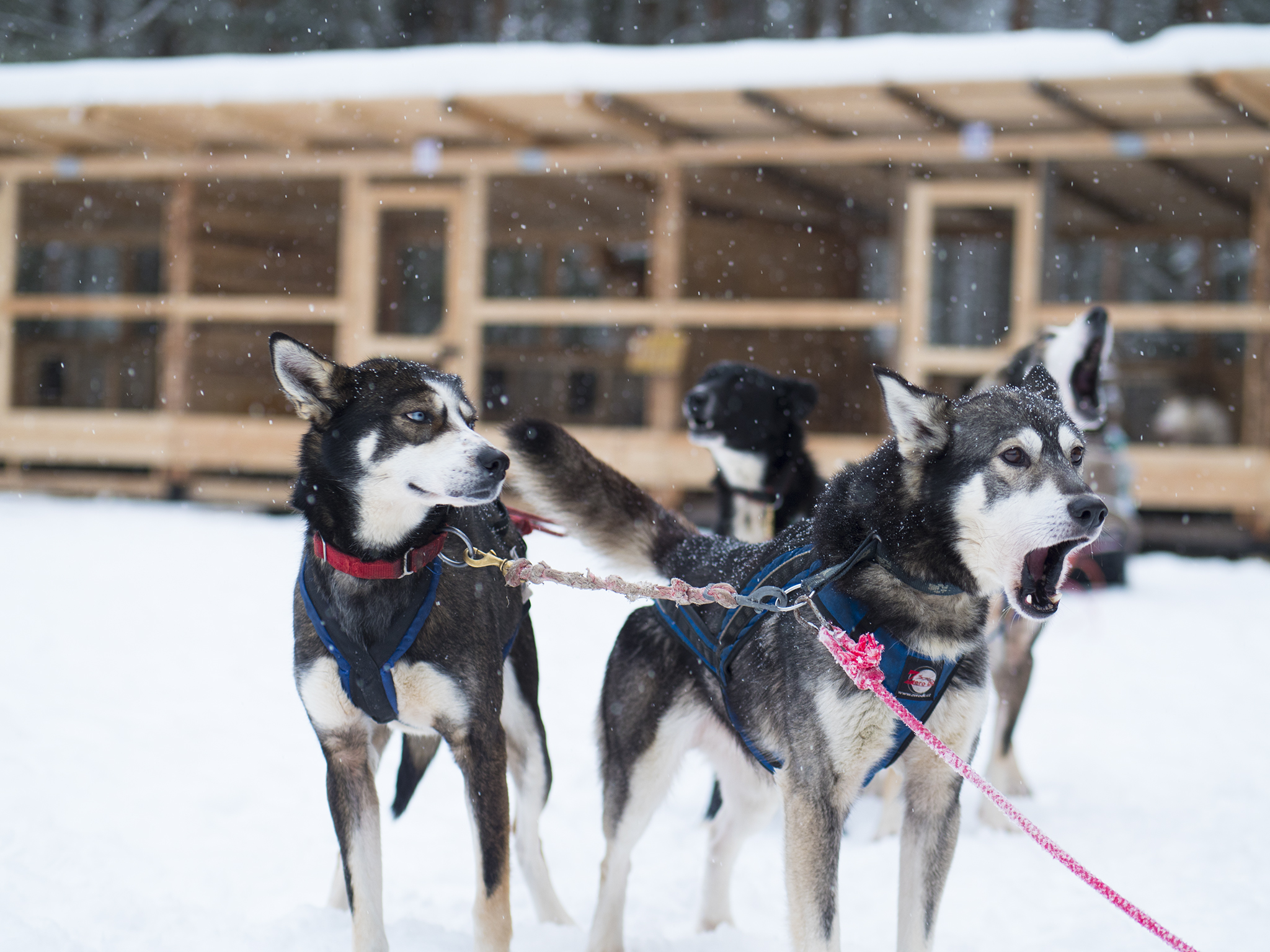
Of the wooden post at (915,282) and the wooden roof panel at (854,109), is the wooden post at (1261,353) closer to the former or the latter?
the wooden post at (915,282)

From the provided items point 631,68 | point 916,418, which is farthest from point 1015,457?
point 631,68

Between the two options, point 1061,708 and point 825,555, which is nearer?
point 825,555

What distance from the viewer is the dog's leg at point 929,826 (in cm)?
240

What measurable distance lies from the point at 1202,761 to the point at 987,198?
5981 millimetres

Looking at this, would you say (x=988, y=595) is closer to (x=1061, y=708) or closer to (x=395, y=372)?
(x=395, y=372)

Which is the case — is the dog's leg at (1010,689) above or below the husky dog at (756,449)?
below

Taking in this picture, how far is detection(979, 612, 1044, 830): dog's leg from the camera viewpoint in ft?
14.0

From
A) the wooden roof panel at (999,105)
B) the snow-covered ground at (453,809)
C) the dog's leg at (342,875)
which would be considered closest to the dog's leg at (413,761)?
the dog's leg at (342,875)

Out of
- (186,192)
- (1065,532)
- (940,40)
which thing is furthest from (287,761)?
(186,192)

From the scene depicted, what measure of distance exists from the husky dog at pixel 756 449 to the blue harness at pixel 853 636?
1.81m

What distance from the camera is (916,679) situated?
230 centimetres

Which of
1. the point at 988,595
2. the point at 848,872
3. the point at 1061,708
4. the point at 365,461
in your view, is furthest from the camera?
the point at 1061,708

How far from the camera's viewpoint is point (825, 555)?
246 centimetres

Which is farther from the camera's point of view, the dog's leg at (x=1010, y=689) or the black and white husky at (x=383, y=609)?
the dog's leg at (x=1010, y=689)
